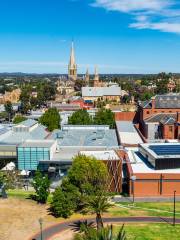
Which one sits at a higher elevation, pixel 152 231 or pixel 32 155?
pixel 32 155

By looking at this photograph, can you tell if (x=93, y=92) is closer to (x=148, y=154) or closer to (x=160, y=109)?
(x=160, y=109)

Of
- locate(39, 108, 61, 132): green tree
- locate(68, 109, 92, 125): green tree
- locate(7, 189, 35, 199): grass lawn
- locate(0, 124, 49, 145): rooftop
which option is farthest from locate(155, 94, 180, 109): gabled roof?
locate(7, 189, 35, 199): grass lawn

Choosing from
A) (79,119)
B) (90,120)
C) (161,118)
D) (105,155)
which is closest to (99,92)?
(90,120)

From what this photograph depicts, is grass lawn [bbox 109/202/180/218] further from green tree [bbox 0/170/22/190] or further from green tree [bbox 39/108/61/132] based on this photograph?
green tree [bbox 39/108/61/132]

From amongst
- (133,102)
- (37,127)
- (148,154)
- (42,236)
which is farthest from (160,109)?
(133,102)

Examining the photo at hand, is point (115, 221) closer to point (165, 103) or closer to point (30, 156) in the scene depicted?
point (30, 156)

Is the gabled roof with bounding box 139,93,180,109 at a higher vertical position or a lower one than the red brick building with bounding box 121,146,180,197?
higher
